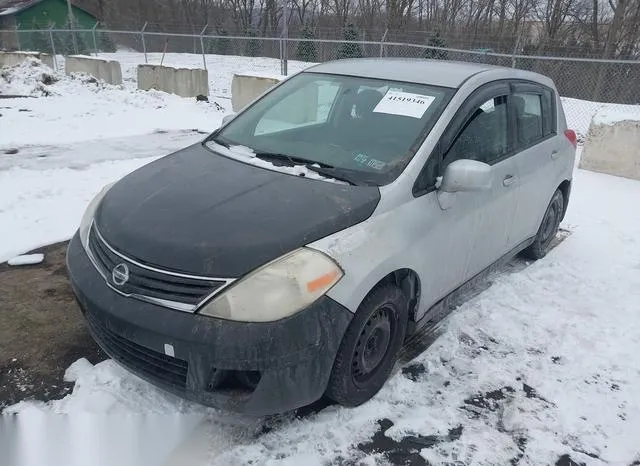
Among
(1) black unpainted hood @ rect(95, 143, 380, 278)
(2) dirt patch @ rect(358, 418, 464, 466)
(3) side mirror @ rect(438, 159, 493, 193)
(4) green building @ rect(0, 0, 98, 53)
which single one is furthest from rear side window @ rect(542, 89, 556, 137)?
(4) green building @ rect(0, 0, 98, 53)

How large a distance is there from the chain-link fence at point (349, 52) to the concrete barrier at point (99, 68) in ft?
5.58

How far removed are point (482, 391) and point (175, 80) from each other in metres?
13.5

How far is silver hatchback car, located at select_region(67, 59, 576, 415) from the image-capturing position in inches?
88.3

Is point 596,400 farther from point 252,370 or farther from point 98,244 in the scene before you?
point 98,244

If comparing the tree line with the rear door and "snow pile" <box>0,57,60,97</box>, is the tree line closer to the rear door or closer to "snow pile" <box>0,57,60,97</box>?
"snow pile" <box>0,57,60,97</box>

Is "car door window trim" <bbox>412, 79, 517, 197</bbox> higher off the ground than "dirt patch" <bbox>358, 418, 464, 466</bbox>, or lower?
higher

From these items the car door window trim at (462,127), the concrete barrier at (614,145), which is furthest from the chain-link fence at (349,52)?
the car door window trim at (462,127)

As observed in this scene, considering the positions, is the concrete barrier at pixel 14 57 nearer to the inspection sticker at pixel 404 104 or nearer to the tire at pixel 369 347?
the inspection sticker at pixel 404 104

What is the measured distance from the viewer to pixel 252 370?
7.26 feet

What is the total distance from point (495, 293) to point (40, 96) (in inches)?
474

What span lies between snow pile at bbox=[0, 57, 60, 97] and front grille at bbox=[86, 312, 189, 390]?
12.0 metres

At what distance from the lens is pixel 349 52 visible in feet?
65.6

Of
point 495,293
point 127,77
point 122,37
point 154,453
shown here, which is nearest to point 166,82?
point 127,77

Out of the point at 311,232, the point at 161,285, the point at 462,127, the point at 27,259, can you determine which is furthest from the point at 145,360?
the point at 27,259
